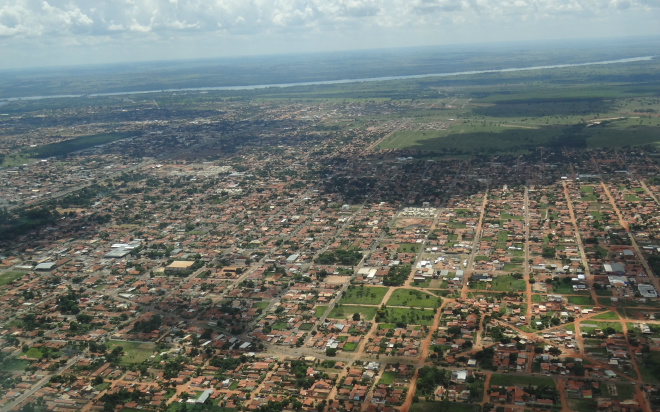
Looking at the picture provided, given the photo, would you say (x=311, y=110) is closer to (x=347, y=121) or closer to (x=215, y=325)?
(x=347, y=121)

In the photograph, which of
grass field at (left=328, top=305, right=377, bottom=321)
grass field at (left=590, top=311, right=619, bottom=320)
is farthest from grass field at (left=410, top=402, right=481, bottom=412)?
grass field at (left=590, top=311, right=619, bottom=320)

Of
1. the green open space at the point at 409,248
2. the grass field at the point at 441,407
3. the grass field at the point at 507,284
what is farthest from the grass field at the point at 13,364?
the grass field at the point at 507,284

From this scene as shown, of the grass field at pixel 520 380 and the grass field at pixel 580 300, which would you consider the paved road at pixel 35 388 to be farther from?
the grass field at pixel 580 300

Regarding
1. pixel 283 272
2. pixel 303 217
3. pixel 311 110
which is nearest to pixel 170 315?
pixel 283 272

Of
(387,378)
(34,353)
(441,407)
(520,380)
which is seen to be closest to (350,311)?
(387,378)

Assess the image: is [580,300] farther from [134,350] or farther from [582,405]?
[134,350]
